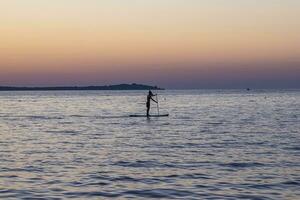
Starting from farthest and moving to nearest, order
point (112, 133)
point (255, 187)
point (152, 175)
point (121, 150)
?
point (112, 133), point (121, 150), point (152, 175), point (255, 187)

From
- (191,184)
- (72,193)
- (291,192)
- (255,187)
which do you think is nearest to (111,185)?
(72,193)

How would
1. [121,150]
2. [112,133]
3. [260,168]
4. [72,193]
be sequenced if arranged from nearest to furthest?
[72,193]
[260,168]
[121,150]
[112,133]

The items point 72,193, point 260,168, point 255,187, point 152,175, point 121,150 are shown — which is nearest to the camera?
point 72,193

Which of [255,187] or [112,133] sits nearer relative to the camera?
[255,187]

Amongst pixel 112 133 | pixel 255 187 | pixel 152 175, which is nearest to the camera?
pixel 255 187

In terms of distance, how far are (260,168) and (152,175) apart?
441 cm

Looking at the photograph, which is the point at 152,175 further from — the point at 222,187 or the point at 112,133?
the point at 112,133

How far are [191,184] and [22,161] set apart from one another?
8.25 meters

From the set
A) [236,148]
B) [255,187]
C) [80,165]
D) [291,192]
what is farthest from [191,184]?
[236,148]

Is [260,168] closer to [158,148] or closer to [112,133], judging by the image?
[158,148]

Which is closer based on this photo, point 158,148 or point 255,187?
point 255,187

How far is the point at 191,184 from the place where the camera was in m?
15.7

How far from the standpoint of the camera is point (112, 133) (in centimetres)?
3409

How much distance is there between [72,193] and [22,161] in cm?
689
